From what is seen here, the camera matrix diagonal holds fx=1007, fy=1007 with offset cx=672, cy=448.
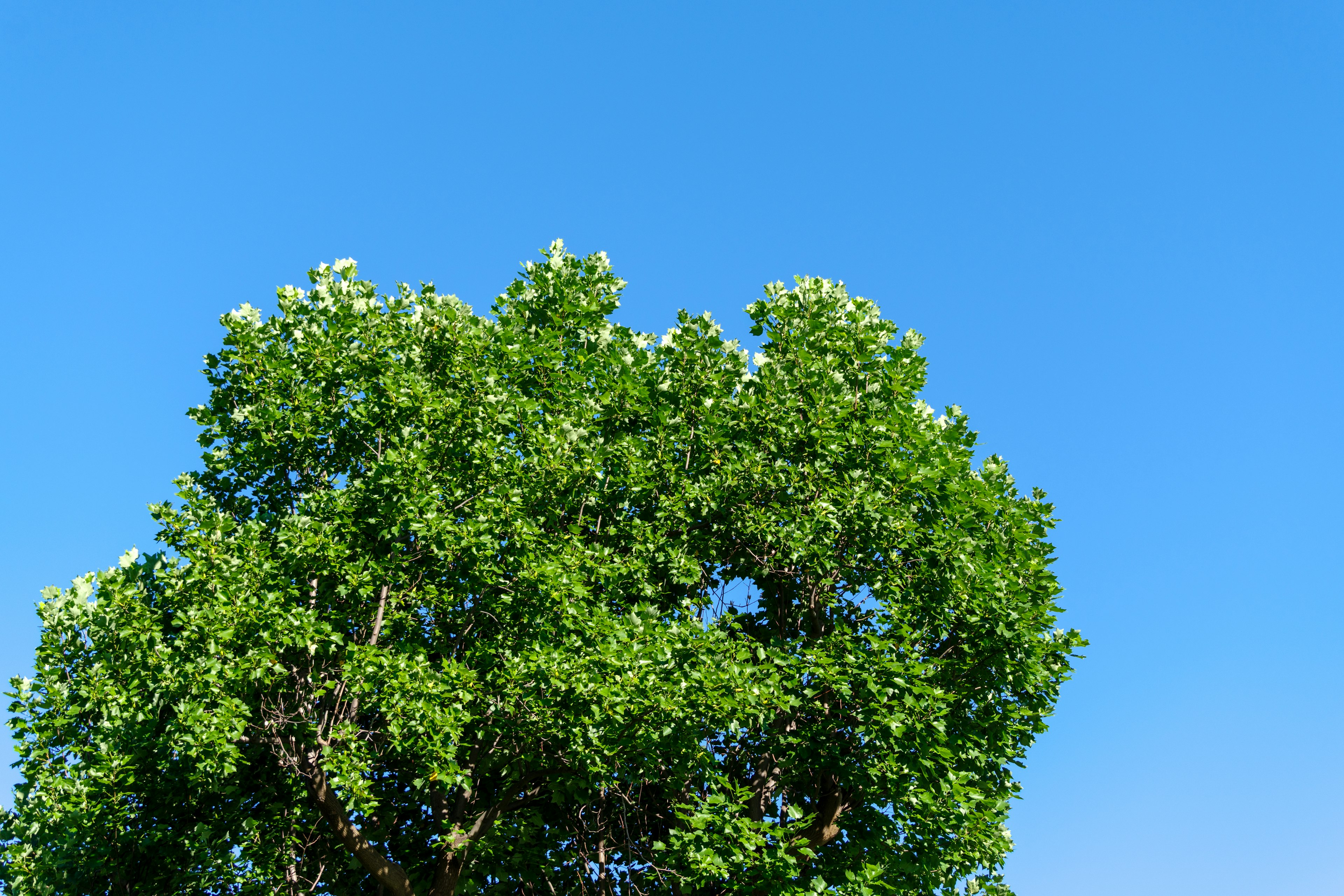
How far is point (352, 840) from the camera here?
17.2 meters

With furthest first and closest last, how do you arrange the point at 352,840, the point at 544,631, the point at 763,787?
the point at 763,787 → the point at 352,840 → the point at 544,631

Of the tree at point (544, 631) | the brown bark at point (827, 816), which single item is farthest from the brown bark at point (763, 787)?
the brown bark at point (827, 816)

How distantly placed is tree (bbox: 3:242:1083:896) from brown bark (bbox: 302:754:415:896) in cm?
11

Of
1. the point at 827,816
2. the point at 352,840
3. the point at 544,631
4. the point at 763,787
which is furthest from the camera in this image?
the point at 827,816

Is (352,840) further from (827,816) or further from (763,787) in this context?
(827,816)

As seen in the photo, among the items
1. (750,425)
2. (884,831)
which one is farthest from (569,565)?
(884,831)

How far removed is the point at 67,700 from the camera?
54.9 ft

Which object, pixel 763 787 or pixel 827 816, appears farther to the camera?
pixel 827 816

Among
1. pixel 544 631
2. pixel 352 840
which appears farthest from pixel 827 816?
pixel 352 840

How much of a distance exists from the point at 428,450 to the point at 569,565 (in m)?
3.15

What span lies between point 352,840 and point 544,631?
514 centimetres

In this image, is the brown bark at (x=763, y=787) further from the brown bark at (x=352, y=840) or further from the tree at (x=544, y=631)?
the brown bark at (x=352, y=840)

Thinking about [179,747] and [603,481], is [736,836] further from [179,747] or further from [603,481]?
[179,747]

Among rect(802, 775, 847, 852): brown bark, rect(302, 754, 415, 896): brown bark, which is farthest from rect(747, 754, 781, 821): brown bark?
rect(302, 754, 415, 896): brown bark
